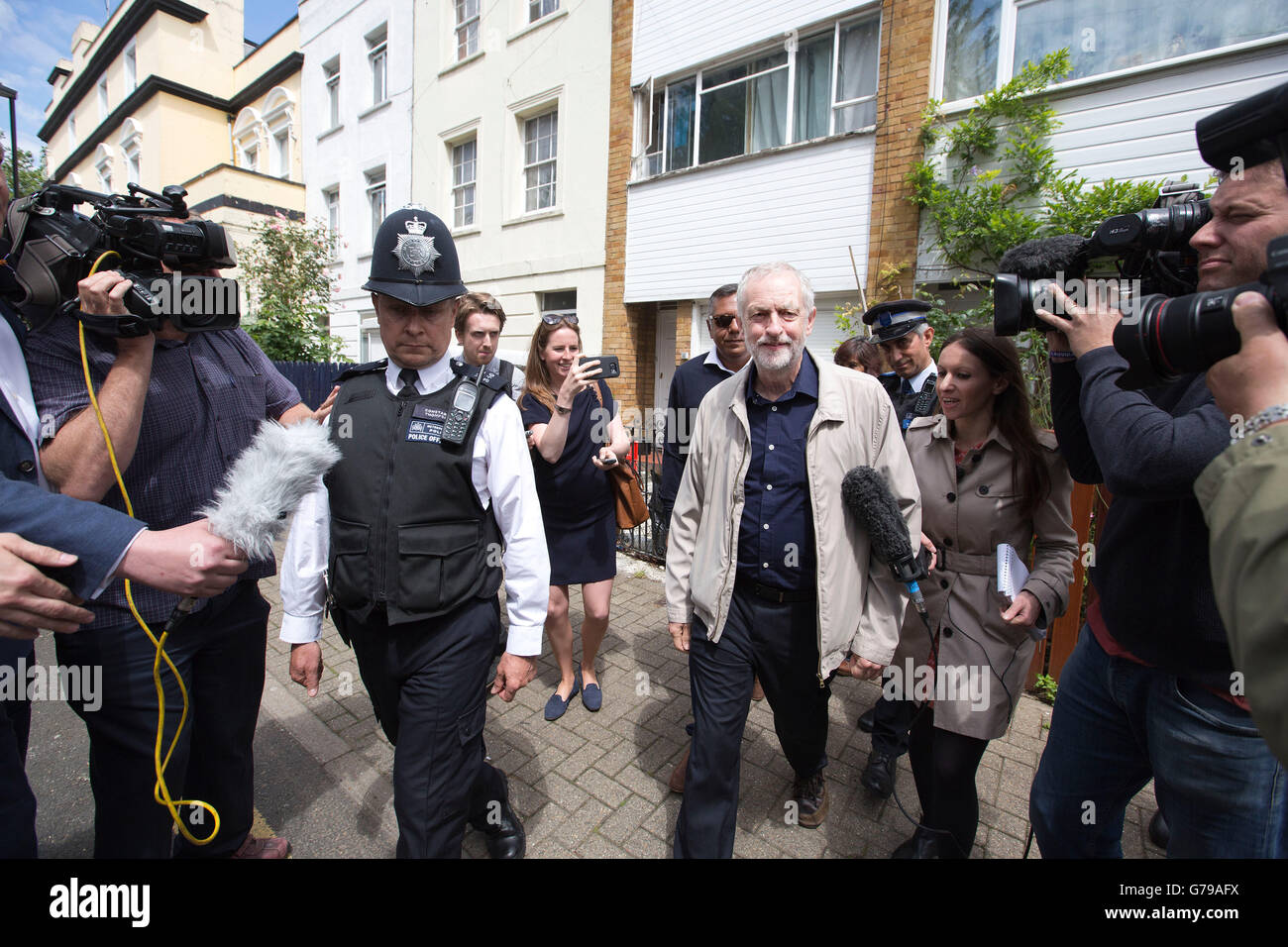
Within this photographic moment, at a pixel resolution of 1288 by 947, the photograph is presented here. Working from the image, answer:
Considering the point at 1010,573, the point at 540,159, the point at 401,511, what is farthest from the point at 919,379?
the point at 540,159

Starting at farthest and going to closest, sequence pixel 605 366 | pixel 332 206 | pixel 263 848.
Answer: pixel 332 206
pixel 605 366
pixel 263 848

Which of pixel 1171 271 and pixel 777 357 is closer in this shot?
pixel 1171 271

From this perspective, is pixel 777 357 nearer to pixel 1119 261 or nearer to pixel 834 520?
pixel 834 520

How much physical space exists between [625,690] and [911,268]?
21.2 feet

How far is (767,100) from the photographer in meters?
8.65

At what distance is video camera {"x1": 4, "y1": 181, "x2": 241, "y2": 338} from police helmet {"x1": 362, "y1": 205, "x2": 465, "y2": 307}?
45 centimetres

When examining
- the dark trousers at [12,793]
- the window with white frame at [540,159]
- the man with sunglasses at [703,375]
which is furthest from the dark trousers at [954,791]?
the window with white frame at [540,159]

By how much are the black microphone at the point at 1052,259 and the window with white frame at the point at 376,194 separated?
16178 millimetres

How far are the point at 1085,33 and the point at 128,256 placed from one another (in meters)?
8.88

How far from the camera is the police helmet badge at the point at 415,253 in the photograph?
200 cm

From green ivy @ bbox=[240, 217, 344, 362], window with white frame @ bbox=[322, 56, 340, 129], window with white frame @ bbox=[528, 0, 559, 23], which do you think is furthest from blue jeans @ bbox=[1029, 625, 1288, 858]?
window with white frame @ bbox=[322, 56, 340, 129]
